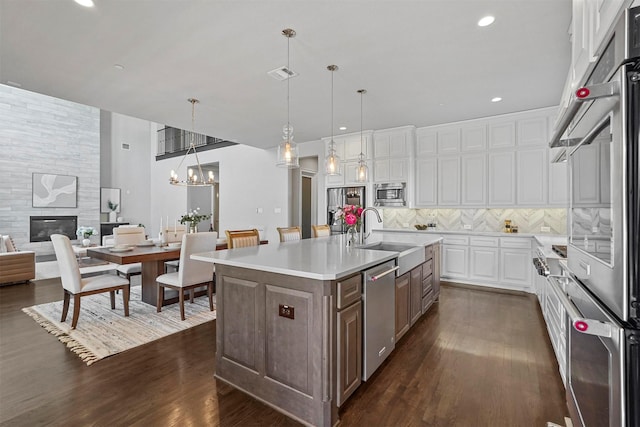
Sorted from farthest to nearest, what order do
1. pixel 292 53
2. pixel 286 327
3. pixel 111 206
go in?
1. pixel 111 206
2. pixel 292 53
3. pixel 286 327

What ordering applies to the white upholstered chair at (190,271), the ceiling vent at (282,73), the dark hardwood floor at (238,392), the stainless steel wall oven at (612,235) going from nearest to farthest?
the stainless steel wall oven at (612,235), the dark hardwood floor at (238,392), the ceiling vent at (282,73), the white upholstered chair at (190,271)

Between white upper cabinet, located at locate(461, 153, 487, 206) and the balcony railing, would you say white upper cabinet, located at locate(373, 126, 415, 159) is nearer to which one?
white upper cabinet, located at locate(461, 153, 487, 206)

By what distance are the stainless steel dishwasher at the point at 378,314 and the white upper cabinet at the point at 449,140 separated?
3686mm

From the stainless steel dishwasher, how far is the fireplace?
9.32 metres

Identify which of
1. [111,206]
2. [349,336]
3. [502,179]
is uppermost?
[502,179]

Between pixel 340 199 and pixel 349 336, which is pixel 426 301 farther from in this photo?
pixel 340 199

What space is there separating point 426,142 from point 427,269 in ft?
9.63

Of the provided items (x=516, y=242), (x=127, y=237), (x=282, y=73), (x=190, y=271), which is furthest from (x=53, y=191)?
(x=516, y=242)

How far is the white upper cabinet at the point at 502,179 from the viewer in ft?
15.3

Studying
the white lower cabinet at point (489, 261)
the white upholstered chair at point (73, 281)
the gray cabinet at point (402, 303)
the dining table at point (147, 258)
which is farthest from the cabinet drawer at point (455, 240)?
the white upholstered chair at point (73, 281)

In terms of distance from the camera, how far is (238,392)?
6.64ft

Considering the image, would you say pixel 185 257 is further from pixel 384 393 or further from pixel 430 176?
pixel 430 176

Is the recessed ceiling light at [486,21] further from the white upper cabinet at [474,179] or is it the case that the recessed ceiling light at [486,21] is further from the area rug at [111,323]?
the area rug at [111,323]

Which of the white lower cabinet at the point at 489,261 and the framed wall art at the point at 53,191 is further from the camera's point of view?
the framed wall art at the point at 53,191
